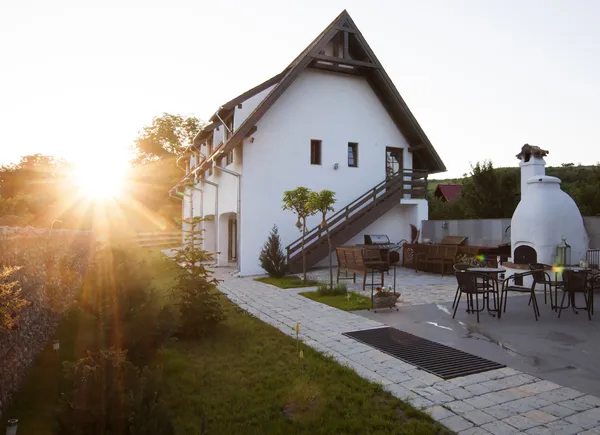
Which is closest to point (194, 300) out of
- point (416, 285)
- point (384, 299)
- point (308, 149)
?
point (384, 299)

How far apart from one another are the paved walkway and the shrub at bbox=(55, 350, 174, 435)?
2.57 metres

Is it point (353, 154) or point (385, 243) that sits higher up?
point (353, 154)

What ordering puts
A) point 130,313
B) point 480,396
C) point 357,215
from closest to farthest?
point 480,396 < point 130,313 < point 357,215

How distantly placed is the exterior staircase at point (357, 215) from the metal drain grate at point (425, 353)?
856 cm

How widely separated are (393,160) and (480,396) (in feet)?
52.9

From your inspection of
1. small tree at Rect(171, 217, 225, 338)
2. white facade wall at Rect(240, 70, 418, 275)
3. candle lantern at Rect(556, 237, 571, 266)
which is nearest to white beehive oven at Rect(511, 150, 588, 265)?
candle lantern at Rect(556, 237, 571, 266)

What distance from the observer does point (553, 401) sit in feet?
13.9

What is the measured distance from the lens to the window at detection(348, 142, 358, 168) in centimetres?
1842

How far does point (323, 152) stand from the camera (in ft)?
57.7

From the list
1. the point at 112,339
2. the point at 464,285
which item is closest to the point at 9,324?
the point at 112,339

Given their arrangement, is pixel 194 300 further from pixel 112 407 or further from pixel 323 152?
pixel 323 152

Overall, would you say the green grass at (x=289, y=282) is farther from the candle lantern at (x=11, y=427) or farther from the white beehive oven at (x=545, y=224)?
the candle lantern at (x=11, y=427)

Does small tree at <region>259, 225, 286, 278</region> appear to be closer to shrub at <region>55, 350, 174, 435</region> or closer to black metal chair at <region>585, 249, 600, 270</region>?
black metal chair at <region>585, 249, 600, 270</region>

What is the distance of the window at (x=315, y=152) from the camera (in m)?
17.5
